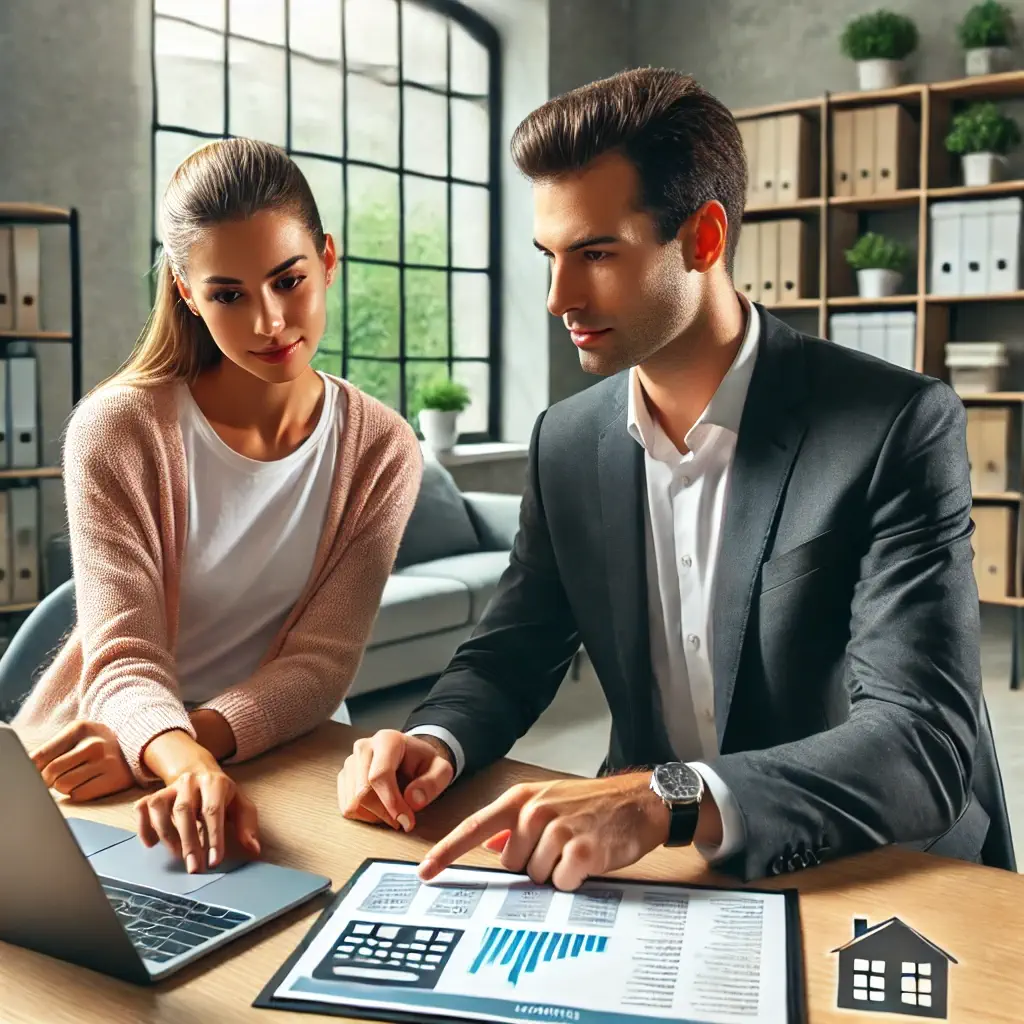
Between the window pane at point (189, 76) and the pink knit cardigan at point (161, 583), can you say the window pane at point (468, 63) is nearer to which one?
the window pane at point (189, 76)

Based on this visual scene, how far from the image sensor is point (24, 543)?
3.71 metres

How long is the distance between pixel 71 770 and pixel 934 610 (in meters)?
0.86

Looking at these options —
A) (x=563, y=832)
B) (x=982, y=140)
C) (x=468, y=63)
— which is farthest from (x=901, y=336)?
(x=563, y=832)

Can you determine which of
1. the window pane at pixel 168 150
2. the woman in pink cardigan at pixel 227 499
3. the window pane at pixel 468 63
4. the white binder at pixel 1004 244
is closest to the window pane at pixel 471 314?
the window pane at pixel 468 63

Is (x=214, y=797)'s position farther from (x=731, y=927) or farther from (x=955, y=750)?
(x=955, y=750)

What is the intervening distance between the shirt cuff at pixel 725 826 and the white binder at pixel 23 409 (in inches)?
124

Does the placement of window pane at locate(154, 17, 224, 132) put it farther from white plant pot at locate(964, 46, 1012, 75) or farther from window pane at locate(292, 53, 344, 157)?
white plant pot at locate(964, 46, 1012, 75)

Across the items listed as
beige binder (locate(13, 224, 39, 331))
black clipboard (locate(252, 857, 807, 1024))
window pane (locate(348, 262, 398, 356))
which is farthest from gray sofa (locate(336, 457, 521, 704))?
black clipboard (locate(252, 857, 807, 1024))

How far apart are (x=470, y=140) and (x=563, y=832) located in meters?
5.57

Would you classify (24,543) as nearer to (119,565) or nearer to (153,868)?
(119,565)

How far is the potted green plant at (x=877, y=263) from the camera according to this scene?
201 inches

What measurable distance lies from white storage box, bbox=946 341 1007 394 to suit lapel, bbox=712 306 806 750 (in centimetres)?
389

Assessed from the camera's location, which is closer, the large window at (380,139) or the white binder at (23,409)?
the white binder at (23,409)

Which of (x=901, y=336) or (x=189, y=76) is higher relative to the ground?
(x=189, y=76)
